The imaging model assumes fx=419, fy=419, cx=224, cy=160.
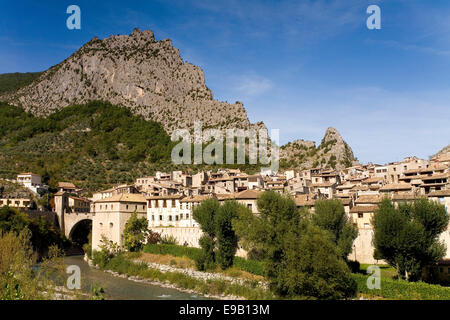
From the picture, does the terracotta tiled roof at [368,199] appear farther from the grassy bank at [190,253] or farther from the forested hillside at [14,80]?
the forested hillside at [14,80]

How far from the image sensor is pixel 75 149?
92250 millimetres

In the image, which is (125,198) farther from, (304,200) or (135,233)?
(304,200)

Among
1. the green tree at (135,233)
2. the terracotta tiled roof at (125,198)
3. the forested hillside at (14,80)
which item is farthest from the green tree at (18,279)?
the forested hillside at (14,80)

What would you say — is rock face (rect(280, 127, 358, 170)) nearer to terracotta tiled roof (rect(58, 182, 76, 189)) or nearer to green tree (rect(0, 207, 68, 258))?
terracotta tiled roof (rect(58, 182, 76, 189))

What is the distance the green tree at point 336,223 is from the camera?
105ft

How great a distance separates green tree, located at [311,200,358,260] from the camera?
3198 cm

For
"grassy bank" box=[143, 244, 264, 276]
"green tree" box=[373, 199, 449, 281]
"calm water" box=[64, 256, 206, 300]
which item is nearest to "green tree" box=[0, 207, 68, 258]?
"calm water" box=[64, 256, 206, 300]

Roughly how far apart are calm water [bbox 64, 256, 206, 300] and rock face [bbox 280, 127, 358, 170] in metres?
61.9

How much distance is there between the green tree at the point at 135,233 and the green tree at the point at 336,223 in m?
19.2

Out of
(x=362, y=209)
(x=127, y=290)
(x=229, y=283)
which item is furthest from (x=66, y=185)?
Answer: (x=362, y=209)
